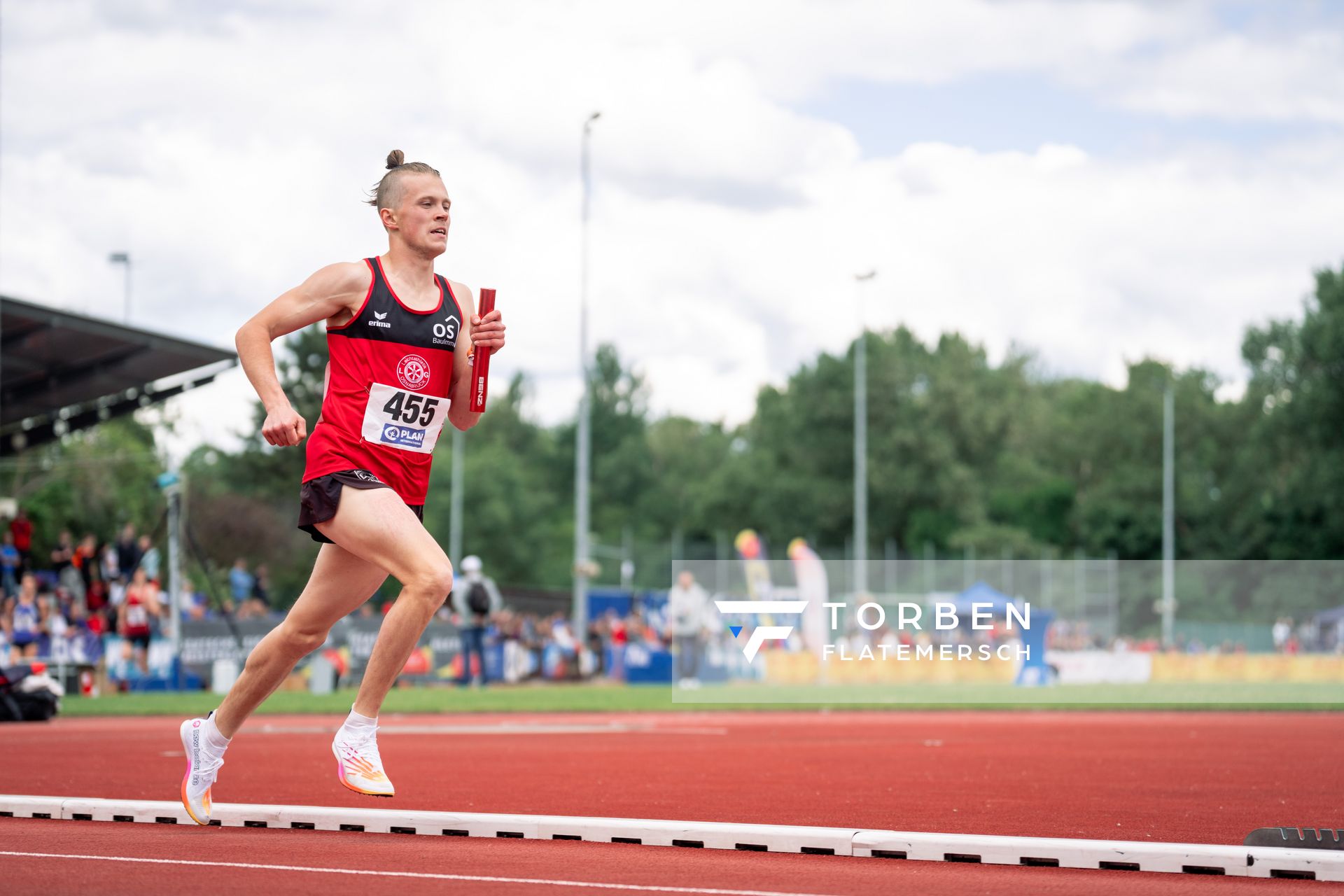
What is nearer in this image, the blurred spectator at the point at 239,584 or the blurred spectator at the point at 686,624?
the blurred spectator at the point at 686,624

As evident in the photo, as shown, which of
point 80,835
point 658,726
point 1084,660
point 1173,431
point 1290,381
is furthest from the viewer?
point 1173,431

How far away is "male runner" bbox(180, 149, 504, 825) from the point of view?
6.27 metres

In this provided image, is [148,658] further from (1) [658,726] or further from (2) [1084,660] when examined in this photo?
(2) [1084,660]

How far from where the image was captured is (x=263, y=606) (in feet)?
97.6

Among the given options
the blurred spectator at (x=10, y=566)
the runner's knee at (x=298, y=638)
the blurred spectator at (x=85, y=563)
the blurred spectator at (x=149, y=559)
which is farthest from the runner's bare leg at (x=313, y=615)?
the blurred spectator at (x=10, y=566)

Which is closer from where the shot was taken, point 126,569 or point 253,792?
point 253,792

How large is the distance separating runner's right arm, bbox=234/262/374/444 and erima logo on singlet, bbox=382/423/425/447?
42 centimetres

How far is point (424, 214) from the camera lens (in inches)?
263

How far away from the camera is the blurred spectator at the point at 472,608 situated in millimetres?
26500

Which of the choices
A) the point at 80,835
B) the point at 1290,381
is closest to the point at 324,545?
the point at 80,835

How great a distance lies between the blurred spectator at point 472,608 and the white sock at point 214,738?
18.5 metres

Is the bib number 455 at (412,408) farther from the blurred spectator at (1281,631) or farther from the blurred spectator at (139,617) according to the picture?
the blurred spectator at (1281,631)

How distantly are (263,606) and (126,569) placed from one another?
10.2 feet

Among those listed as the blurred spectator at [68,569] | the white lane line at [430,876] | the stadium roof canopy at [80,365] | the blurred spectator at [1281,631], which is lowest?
the blurred spectator at [1281,631]
